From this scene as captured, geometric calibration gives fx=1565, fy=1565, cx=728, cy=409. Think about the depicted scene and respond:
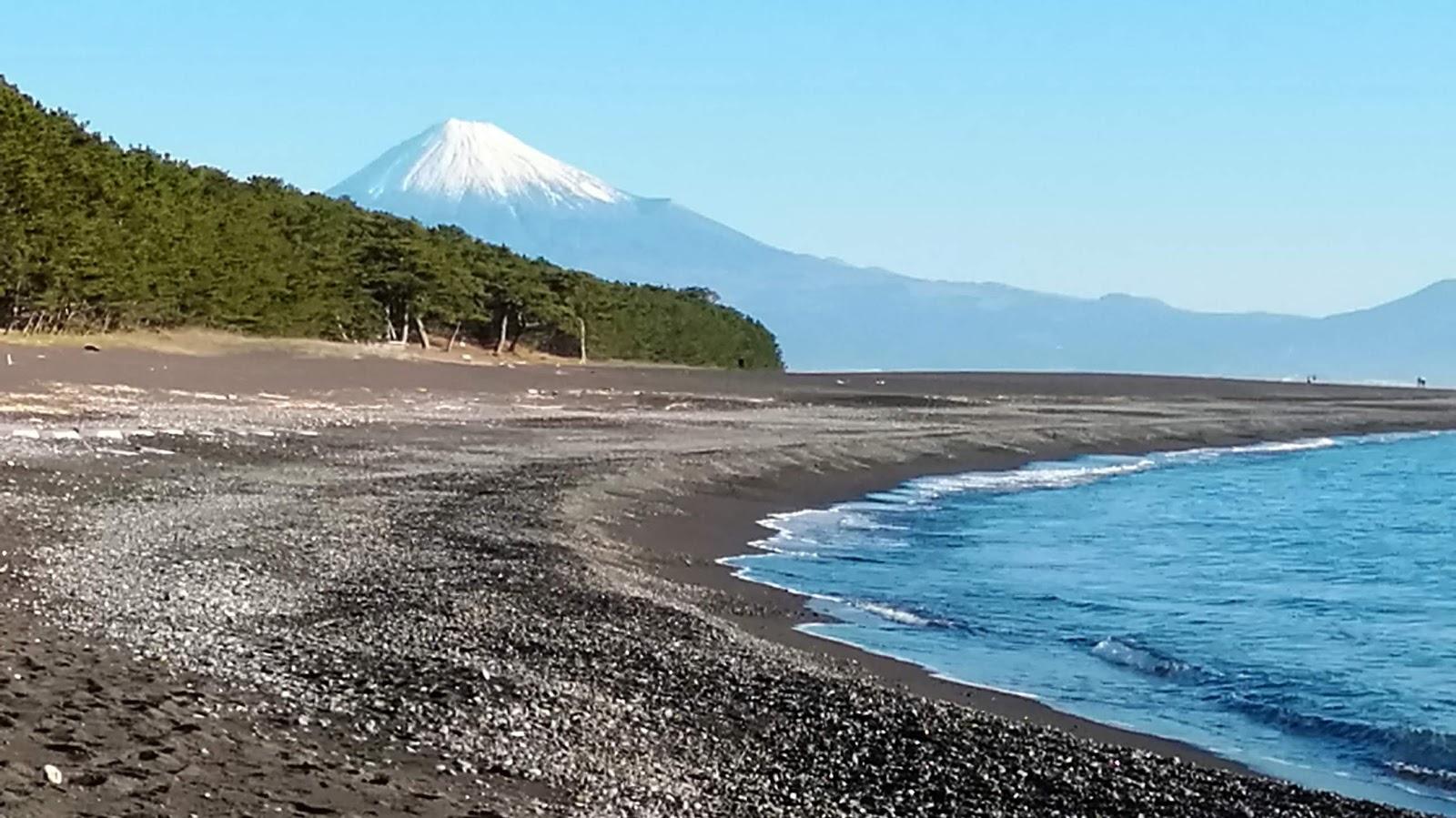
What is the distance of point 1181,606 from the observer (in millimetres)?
20766

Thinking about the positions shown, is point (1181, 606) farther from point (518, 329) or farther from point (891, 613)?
point (518, 329)

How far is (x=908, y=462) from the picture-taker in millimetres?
40906

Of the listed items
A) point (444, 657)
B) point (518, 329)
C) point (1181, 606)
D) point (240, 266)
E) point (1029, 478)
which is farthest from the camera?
point (518, 329)

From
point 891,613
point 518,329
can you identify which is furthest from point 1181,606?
point 518,329

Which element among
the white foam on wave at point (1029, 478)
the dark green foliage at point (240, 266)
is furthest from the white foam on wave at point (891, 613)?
the dark green foliage at point (240, 266)

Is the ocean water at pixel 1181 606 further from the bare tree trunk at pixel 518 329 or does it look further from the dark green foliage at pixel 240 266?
the bare tree trunk at pixel 518 329

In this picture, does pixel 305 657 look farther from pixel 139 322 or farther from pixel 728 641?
pixel 139 322

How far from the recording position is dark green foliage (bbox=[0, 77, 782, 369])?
4784cm

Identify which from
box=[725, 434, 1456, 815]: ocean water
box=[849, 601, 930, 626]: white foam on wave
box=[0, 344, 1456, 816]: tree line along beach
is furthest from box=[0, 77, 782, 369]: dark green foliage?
box=[849, 601, 930, 626]: white foam on wave

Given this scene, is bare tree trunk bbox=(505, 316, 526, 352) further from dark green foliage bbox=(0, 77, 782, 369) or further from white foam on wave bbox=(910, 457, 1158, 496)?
white foam on wave bbox=(910, 457, 1158, 496)

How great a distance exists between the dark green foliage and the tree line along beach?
52.1ft

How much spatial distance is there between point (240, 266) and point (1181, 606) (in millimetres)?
50271

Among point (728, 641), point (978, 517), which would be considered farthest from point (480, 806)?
point (978, 517)

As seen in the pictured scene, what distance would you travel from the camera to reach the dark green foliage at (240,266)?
4784 centimetres
